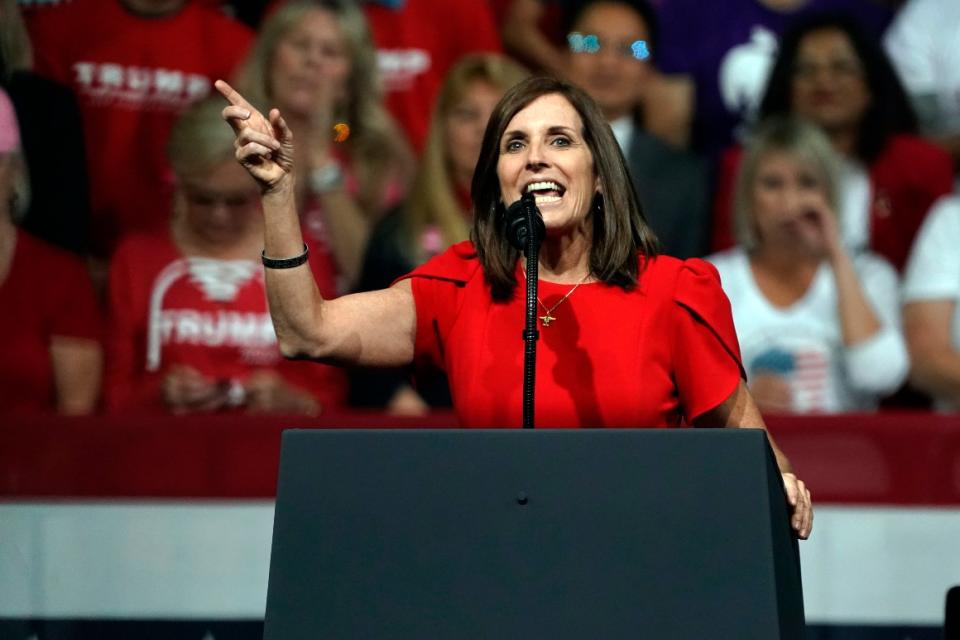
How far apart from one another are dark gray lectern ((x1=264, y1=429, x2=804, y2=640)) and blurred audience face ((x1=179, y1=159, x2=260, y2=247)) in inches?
86.6

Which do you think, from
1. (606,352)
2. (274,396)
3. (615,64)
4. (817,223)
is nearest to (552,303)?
(606,352)

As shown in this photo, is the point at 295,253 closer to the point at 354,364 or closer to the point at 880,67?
the point at 354,364

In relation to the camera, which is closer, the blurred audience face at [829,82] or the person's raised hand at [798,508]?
the person's raised hand at [798,508]

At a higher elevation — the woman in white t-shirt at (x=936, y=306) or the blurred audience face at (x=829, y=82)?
the blurred audience face at (x=829, y=82)

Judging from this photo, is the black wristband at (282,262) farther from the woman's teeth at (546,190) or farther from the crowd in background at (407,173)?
the crowd in background at (407,173)

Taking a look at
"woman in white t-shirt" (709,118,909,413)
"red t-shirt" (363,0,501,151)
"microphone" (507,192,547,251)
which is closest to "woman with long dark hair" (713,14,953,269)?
"woman in white t-shirt" (709,118,909,413)

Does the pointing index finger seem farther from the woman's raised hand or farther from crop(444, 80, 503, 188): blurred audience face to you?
crop(444, 80, 503, 188): blurred audience face

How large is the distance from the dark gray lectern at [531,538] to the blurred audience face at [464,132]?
229 centimetres

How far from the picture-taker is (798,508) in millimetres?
1873

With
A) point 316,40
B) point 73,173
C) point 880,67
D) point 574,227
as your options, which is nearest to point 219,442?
point 73,173

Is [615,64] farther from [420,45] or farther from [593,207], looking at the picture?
[593,207]

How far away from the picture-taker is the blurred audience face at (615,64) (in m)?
4.11

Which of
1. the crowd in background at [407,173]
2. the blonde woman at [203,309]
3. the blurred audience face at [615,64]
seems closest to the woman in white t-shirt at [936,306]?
the crowd in background at [407,173]

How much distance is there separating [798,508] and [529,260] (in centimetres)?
47
